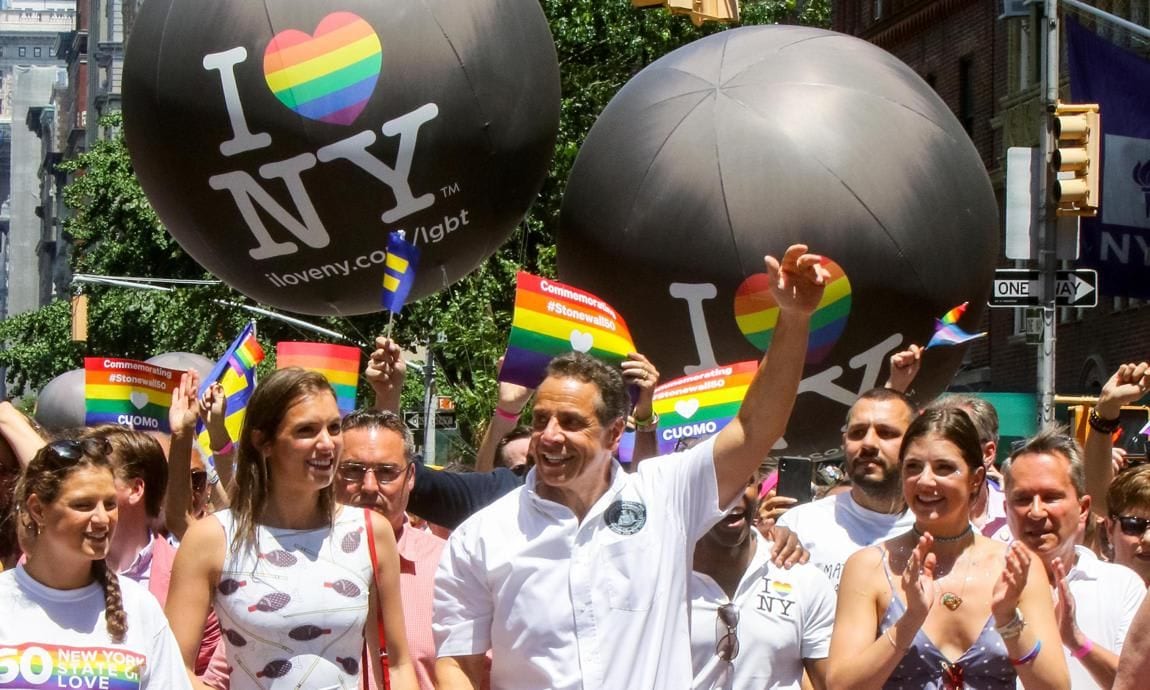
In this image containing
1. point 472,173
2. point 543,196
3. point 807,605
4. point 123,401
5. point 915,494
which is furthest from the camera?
point 543,196

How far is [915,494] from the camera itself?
5199 mm

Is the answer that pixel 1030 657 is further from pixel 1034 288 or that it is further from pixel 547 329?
pixel 1034 288

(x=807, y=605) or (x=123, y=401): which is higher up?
(x=123, y=401)

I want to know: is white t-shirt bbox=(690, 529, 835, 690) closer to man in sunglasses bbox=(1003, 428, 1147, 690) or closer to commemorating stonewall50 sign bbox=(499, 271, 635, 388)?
man in sunglasses bbox=(1003, 428, 1147, 690)

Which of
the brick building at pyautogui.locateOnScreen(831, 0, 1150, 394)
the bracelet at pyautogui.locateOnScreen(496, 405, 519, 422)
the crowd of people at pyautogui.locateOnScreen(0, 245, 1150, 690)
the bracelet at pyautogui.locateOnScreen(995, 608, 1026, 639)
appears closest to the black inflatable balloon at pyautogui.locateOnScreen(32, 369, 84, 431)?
the bracelet at pyautogui.locateOnScreen(496, 405, 519, 422)

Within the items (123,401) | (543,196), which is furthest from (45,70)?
(123,401)

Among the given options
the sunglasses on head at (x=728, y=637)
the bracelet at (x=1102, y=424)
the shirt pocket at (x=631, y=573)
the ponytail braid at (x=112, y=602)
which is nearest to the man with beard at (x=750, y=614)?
the sunglasses on head at (x=728, y=637)

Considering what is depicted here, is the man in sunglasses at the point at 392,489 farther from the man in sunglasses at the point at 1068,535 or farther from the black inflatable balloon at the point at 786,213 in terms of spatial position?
the man in sunglasses at the point at 1068,535

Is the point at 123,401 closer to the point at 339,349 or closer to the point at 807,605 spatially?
the point at 339,349

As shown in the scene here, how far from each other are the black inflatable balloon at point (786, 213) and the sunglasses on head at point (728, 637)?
171 cm

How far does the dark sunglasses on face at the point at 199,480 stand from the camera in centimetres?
688

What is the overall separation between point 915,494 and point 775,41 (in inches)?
120

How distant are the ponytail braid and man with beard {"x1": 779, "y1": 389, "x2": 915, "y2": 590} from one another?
2520 millimetres

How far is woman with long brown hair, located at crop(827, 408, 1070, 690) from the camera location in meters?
4.89
